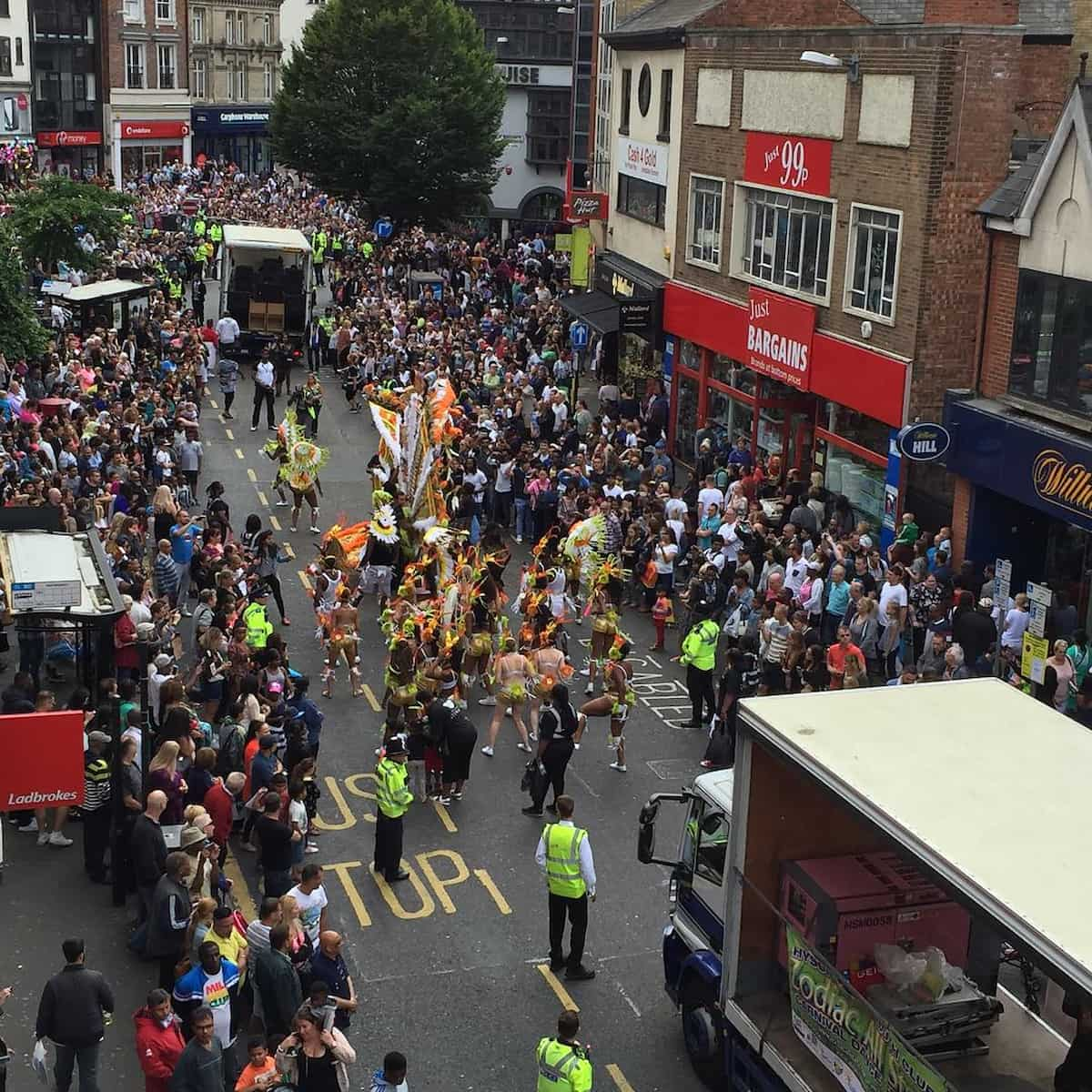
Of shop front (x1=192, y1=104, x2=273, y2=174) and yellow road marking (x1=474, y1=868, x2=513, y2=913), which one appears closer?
yellow road marking (x1=474, y1=868, x2=513, y2=913)

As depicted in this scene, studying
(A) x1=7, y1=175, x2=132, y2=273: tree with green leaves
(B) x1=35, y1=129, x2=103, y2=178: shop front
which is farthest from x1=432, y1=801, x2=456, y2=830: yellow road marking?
(B) x1=35, y1=129, x2=103, y2=178: shop front

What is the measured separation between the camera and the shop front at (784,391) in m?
25.2

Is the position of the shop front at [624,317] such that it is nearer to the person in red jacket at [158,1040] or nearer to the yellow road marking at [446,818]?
the yellow road marking at [446,818]

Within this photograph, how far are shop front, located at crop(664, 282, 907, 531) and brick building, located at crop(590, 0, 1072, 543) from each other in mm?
44

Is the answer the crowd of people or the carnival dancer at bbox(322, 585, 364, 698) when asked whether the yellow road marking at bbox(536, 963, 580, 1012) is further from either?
the carnival dancer at bbox(322, 585, 364, 698)

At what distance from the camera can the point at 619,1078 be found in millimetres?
11844

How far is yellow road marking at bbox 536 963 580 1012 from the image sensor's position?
12.8m

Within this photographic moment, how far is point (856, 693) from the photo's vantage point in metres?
10.8

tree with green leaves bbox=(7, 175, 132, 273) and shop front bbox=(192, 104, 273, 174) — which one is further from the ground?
shop front bbox=(192, 104, 273, 174)

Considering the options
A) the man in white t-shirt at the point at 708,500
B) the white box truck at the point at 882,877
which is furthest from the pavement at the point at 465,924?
the man in white t-shirt at the point at 708,500

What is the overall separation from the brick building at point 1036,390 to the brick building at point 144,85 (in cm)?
6074

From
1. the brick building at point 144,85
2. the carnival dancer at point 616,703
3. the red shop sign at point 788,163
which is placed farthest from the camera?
the brick building at point 144,85

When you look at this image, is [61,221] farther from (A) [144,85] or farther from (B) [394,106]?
(A) [144,85]

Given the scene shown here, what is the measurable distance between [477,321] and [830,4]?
15551 millimetres
